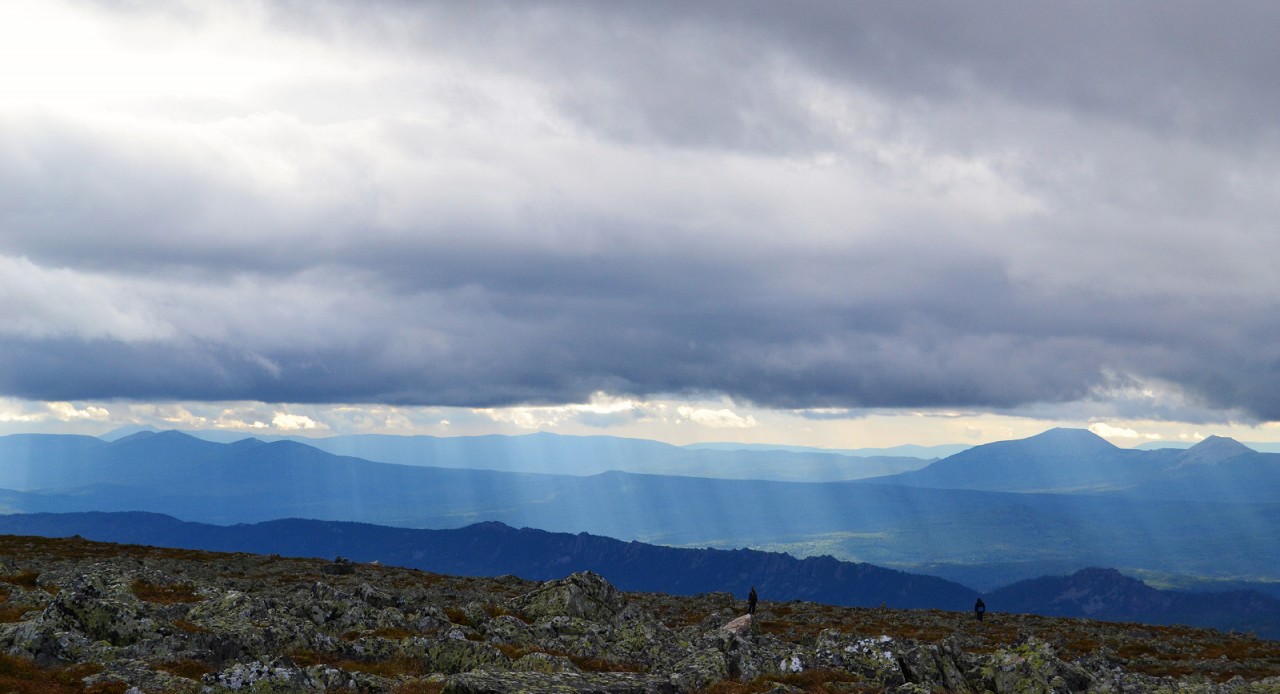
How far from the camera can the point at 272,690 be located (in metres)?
22.8

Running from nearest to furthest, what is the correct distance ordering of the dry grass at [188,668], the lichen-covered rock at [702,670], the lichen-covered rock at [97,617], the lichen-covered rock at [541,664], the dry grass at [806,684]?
the dry grass at [188,668] → the lichen-covered rock at [97,617] → the lichen-covered rock at [541,664] → the dry grass at [806,684] → the lichen-covered rock at [702,670]

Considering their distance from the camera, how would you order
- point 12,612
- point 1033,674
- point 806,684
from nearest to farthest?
point 1033,674 → point 806,684 → point 12,612

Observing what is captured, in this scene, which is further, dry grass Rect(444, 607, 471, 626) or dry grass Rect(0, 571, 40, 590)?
dry grass Rect(0, 571, 40, 590)

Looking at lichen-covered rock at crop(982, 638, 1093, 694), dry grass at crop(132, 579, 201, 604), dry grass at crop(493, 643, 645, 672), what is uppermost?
lichen-covered rock at crop(982, 638, 1093, 694)

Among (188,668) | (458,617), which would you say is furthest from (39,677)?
(458,617)

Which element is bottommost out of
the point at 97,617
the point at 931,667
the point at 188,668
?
the point at 931,667

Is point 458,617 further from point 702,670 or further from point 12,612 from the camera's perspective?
point 12,612

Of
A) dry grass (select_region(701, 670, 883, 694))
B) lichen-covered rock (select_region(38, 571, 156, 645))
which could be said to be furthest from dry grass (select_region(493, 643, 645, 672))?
lichen-covered rock (select_region(38, 571, 156, 645))

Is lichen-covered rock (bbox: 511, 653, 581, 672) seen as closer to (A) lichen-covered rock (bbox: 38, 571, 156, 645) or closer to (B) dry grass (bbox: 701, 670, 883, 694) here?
(B) dry grass (bbox: 701, 670, 883, 694)

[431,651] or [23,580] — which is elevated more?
[431,651]

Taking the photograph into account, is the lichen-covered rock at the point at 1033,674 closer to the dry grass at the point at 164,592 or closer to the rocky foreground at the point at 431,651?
the rocky foreground at the point at 431,651

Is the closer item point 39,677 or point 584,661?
point 39,677

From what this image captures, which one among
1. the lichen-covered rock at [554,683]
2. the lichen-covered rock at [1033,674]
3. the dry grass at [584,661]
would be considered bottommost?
the dry grass at [584,661]

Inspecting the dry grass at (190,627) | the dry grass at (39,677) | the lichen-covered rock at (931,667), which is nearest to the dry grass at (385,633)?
the dry grass at (190,627)
